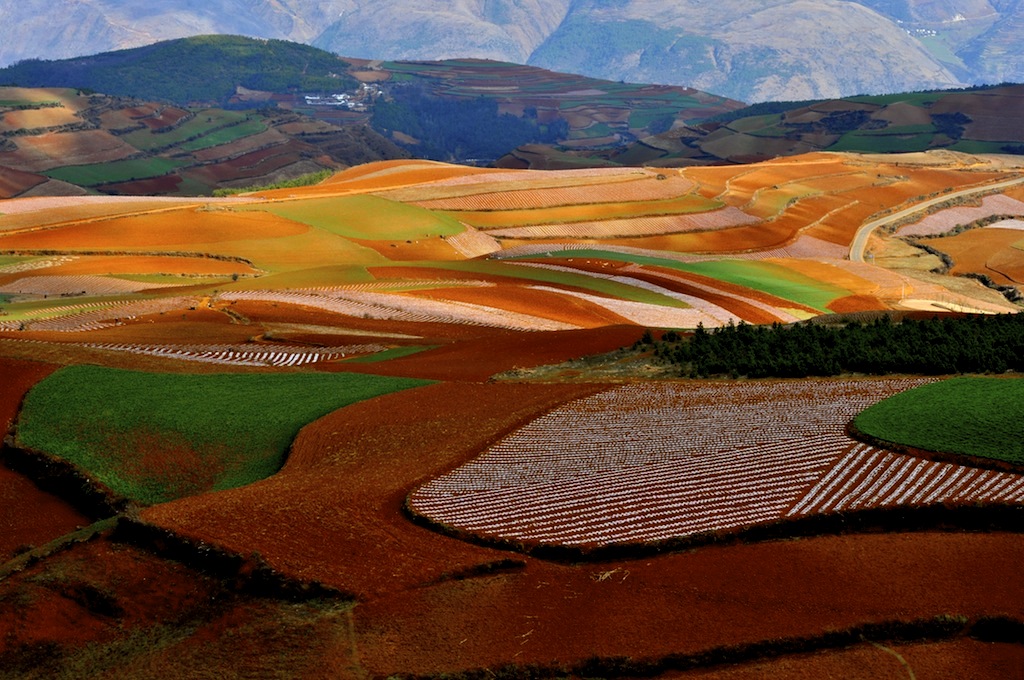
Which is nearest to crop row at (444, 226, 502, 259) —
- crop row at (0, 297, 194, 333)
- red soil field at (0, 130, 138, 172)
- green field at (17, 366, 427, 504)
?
crop row at (0, 297, 194, 333)

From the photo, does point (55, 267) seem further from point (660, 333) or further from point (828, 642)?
point (828, 642)

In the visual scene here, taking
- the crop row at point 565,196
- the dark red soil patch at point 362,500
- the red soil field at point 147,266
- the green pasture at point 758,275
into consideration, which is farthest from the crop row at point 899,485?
the crop row at point 565,196

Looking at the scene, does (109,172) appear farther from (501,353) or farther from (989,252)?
(501,353)

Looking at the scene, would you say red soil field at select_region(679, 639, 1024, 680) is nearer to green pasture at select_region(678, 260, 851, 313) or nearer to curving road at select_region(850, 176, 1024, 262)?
green pasture at select_region(678, 260, 851, 313)

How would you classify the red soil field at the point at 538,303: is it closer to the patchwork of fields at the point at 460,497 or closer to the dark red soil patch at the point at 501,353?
the patchwork of fields at the point at 460,497

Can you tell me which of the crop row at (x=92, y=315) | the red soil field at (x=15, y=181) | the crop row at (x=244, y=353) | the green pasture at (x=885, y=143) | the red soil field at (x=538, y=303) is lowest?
the red soil field at (x=15, y=181)

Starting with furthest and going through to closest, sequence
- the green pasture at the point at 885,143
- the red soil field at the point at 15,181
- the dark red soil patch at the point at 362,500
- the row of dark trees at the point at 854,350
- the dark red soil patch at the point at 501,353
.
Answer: the green pasture at the point at 885,143, the red soil field at the point at 15,181, the dark red soil patch at the point at 501,353, the row of dark trees at the point at 854,350, the dark red soil patch at the point at 362,500

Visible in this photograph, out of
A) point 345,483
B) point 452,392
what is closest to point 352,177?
point 452,392
